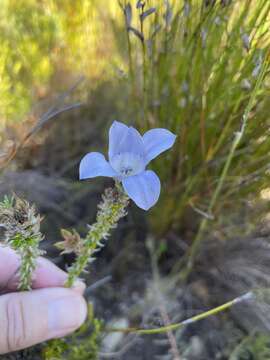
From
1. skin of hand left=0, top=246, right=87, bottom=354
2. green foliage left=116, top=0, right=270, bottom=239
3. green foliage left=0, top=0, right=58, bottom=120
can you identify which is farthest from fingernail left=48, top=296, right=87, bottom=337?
green foliage left=0, top=0, right=58, bottom=120

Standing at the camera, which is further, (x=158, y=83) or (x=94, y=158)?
(x=158, y=83)

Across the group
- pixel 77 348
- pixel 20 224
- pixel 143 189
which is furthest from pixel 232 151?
pixel 77 348

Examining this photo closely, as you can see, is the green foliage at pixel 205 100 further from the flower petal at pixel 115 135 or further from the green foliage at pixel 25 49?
the green foliage at pixel 25 49

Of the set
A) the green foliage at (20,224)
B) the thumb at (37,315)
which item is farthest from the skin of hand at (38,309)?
the green foliage at (20,224)

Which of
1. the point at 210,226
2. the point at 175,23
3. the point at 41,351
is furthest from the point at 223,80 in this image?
the point at 41,351

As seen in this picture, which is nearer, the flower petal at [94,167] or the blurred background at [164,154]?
the flower petal at [94,167]

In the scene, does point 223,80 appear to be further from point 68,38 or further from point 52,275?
point 68,38

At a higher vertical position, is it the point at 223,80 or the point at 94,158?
the point at 223,80
